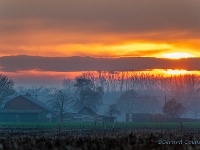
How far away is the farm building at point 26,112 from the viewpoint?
431 feet

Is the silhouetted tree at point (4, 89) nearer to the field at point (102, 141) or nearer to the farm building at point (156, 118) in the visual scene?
the farm building at point (156, 118)

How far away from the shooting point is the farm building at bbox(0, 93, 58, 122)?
13150 cm

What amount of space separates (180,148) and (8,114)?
10988cm

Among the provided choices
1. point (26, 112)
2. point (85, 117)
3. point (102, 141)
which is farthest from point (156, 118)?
point (102, 141)

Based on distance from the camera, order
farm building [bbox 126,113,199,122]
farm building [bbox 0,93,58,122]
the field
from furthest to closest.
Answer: farm building [bbox 126,113,199,122] → farm building [bbox 0,93,58,122] → the field

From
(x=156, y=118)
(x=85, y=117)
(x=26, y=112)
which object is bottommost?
(x=156, y=118)

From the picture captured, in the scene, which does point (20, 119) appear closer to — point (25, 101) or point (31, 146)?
point (25, 101)

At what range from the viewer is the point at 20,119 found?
130875mm

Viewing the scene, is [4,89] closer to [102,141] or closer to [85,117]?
[85,117]

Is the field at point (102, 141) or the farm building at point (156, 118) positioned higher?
the farm building at point (156, 118)

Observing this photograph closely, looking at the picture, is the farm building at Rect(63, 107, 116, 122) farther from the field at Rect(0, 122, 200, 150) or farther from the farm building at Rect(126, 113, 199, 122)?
the field at Rect(0, 122, 200, 150)

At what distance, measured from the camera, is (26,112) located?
5187 inches

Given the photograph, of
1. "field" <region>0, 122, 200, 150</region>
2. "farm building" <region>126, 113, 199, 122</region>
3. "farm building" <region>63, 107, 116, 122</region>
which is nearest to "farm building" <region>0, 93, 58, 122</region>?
"farm building" <region>63, 107, 116, 122</region>

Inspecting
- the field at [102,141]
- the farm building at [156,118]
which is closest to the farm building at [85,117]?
the farm building at [156,118]
